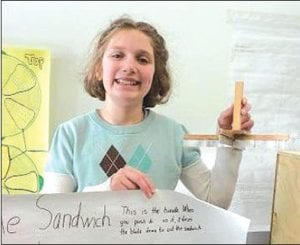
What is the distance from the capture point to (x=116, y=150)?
0.64 m

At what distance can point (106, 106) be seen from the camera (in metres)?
0.64

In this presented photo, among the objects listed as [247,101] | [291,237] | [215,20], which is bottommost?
[291,237]

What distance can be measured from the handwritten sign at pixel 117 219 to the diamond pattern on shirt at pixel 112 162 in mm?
35

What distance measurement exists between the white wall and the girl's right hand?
0.11 m

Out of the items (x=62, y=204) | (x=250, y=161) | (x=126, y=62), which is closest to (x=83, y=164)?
(x=62, y=204)

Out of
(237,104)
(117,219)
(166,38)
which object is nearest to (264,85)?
(237,104)

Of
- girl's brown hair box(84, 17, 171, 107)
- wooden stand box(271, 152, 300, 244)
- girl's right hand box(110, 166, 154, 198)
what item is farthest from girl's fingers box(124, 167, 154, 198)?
wooden stand box(271, 152, 300, 244)

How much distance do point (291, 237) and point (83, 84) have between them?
42cm

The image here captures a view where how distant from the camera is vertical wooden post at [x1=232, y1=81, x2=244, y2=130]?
65 cm

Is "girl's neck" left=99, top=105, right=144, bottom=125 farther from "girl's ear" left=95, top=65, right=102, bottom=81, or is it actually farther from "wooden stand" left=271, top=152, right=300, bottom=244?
"wooden stand" left=271, top=152, right=300, bottom=244

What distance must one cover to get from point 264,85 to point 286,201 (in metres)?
0.20

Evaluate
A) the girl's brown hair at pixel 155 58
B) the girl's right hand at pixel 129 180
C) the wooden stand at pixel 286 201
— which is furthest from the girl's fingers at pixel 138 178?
the wooden stand at pixel 286 201

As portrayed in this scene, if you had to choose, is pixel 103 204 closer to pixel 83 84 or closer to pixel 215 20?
pixel 83 84

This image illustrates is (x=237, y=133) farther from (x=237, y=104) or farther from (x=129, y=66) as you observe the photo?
(x=129, y=66)
